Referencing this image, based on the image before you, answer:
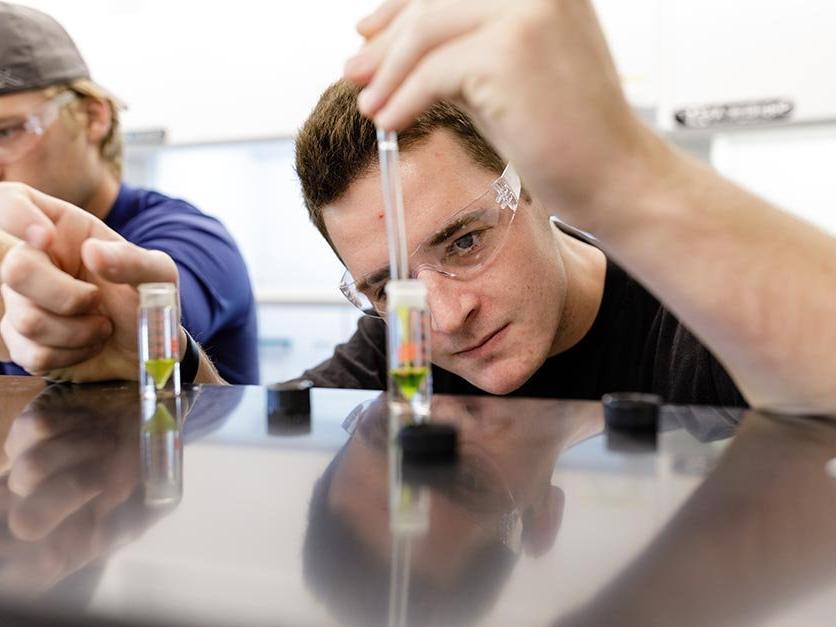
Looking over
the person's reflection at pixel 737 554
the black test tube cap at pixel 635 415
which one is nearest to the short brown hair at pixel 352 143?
the black test tube cap at pixel 635 415

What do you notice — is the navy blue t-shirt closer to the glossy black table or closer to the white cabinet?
the glossy black table

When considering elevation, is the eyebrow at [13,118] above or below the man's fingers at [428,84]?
below

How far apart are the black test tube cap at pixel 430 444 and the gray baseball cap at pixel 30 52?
170 centimetres

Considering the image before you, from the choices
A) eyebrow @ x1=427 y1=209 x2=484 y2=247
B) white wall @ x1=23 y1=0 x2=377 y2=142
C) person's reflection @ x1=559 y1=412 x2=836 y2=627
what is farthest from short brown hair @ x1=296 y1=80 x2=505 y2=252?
white wall @ x1=23 y1=0 x2=377 y2=142

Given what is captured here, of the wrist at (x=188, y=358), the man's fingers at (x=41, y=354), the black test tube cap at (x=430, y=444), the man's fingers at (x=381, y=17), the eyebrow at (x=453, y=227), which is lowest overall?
the wrist at (x=188, y=358)

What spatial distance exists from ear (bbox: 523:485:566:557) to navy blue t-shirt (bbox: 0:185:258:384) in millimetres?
1258

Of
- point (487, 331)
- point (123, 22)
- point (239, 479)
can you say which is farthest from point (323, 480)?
point (123, 22)

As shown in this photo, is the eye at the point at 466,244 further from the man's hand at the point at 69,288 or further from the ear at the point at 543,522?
the ear at the point at 543,522

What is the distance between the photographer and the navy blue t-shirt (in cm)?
173

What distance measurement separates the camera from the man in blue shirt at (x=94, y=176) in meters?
1.79

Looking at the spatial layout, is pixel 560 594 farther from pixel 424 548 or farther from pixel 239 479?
pixel 239 479

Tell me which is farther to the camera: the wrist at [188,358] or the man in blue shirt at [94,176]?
the man in blue shirt at [94,176]

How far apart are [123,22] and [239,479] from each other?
335cm

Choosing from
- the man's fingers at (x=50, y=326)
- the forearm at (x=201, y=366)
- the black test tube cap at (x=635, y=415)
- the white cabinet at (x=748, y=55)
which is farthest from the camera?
the white cabinet at (x=748, y=55)
